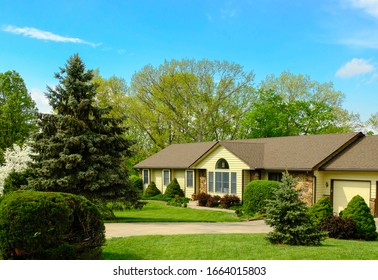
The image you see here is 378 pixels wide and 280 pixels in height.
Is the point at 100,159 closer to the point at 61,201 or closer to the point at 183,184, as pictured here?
the point at 61,201

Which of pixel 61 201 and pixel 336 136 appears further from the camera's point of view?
pixel 336 136

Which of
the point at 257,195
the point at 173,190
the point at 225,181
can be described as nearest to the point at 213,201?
the point at 225,181

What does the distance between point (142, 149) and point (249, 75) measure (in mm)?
16452

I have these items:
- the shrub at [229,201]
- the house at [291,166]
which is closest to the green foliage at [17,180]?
the shrub at [229,201]

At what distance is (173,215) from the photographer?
Answer: 24.5 metres

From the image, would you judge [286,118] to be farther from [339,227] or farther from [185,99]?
[339,227]

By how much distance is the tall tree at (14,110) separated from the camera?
147 ft

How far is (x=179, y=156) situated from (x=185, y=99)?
48.5 feet

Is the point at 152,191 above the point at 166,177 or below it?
below

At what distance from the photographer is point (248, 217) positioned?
22812 millimetres

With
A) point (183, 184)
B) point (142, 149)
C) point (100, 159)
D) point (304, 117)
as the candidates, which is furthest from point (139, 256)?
point (142, 149)

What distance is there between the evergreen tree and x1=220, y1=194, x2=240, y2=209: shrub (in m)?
8.25

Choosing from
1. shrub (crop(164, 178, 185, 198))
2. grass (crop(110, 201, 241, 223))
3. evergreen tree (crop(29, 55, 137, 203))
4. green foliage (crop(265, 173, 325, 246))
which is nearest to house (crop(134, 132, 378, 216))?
shrub (crop(164, 178, 185, 198))

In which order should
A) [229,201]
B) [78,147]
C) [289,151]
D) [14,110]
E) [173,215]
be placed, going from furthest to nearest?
[14,110] → [289,151] → [229,201] → [173,215] → [78,147]
